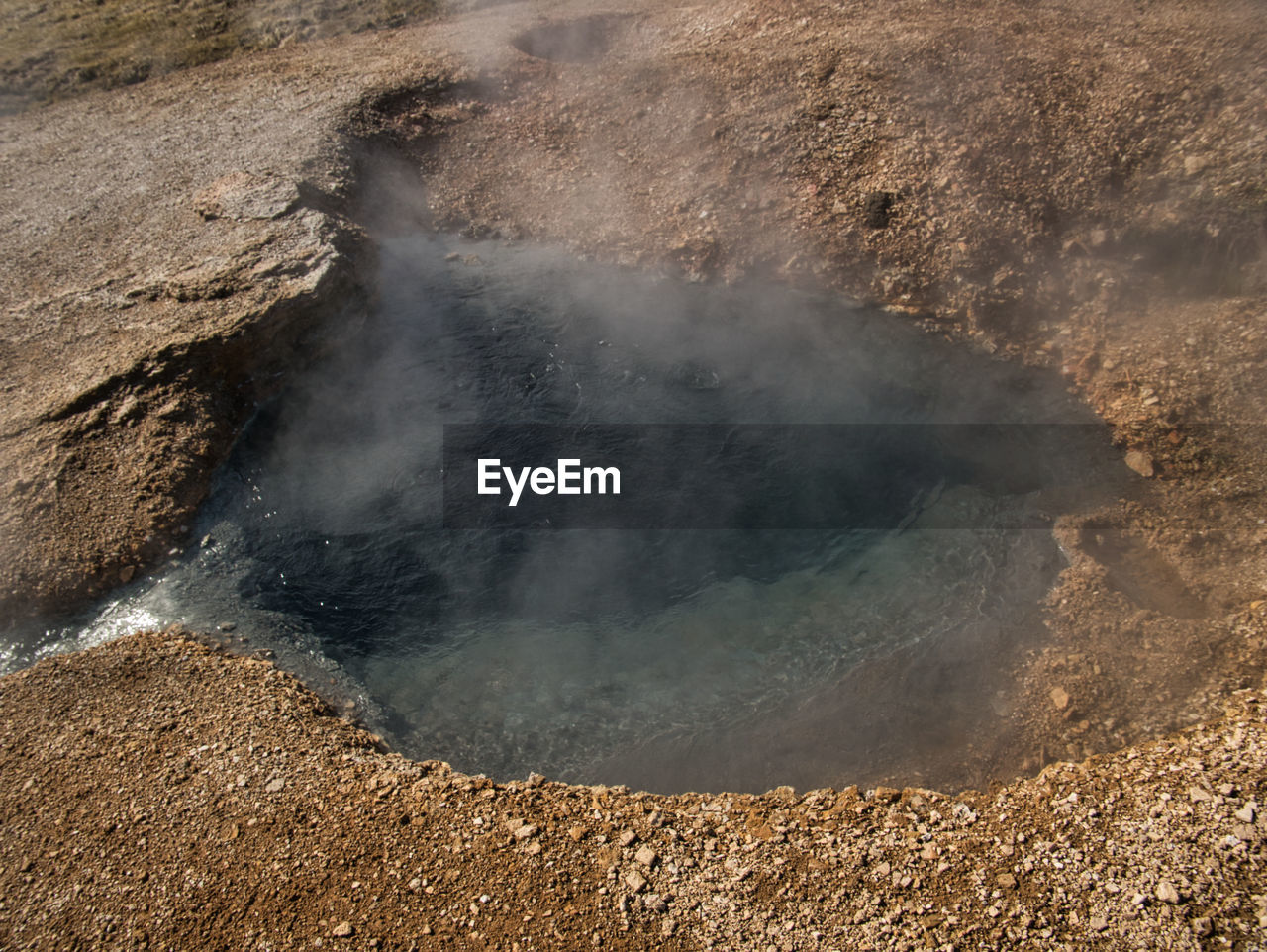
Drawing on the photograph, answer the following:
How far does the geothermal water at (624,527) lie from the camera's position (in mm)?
4570

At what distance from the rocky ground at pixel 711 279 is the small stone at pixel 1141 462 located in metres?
0.03

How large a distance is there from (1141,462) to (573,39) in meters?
7.60

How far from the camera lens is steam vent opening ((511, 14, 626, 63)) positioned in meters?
8.94

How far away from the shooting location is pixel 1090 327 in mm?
6402

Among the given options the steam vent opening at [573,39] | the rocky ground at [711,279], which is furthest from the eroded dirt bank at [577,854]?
the steam vent opening at [573,39]

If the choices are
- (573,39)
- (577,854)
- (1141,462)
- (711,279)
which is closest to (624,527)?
(577,854)

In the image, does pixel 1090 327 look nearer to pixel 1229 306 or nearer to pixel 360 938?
pixel 1229 306

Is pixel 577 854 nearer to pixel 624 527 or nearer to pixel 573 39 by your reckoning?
pixel 624 527

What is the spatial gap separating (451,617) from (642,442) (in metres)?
2.00

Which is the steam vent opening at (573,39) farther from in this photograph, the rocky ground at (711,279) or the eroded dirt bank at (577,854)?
the eroded dirt bank at (577,854)

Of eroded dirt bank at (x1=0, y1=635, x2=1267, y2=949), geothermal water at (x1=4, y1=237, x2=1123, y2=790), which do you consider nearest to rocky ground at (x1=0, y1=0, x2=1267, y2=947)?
eroded dirt bank at (x1=0, y1=635, x2=1267, y2=949)

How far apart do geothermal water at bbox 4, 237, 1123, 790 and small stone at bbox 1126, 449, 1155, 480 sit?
112 mm

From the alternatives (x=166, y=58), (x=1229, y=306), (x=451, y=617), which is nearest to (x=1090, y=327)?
(x=1229, y=306)

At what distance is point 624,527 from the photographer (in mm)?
5488
